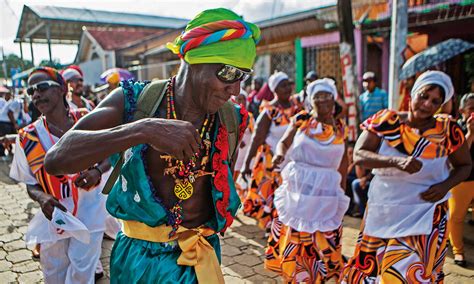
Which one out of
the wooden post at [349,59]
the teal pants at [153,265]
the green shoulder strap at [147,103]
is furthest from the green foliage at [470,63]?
the teal pants at [153,265]

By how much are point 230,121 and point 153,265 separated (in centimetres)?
79

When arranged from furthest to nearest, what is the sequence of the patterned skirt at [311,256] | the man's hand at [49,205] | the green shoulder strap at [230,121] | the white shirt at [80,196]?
the patterned skirt at [311,256], the white shirt at [80,196], the man's hand at [49,205], the green shoulder strap at [230,121]

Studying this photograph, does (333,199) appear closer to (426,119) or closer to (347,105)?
(426,119)

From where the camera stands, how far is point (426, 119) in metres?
2.99

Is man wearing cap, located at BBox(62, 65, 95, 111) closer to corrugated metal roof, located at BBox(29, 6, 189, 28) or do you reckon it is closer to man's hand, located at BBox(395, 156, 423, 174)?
man's hand, located at BBox(395, 156, 423, 174)

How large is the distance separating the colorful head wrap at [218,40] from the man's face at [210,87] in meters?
0.04

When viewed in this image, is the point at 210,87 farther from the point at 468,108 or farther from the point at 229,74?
the point at 468,108

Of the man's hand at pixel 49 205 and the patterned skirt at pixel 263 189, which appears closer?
the man's hand at pixel 49 205

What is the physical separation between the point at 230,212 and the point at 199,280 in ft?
1.14

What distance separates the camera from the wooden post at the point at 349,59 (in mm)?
6344

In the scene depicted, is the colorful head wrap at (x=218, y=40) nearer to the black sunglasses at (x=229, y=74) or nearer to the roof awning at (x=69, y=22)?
the black sunglasses at (x=229, y=74)

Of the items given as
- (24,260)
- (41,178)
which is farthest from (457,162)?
(24,260)

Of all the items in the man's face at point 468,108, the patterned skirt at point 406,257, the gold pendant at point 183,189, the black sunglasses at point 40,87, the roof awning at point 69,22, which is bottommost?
the patterned skirt at point 406,257

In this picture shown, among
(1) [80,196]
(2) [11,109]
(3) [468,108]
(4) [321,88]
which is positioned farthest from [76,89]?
(2) [11,109]
